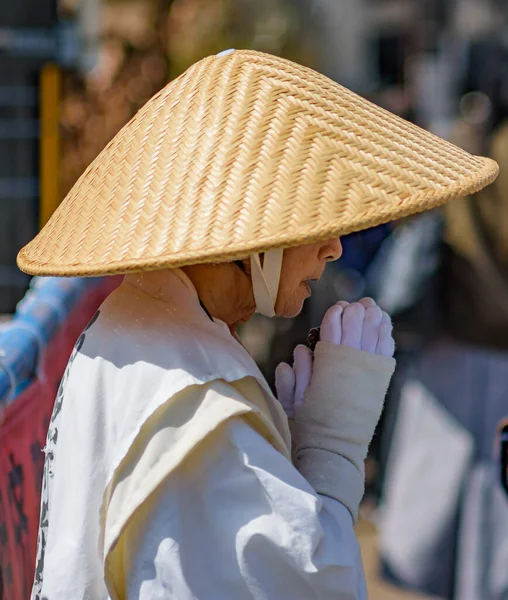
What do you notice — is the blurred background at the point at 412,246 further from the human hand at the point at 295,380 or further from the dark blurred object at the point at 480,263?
the human hand at the point at 295,380

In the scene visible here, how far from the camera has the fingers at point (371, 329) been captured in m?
1.55

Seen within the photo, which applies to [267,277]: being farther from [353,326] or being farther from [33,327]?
[33,327]

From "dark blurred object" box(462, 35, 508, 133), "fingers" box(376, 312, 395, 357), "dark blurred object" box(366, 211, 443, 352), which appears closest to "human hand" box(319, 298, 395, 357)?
"fingers" box(376, 312, 395, 357)

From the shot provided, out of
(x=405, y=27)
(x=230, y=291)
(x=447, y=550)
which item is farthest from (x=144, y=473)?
(x=405, y=27)

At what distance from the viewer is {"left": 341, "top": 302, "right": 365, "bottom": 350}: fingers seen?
5.06ft

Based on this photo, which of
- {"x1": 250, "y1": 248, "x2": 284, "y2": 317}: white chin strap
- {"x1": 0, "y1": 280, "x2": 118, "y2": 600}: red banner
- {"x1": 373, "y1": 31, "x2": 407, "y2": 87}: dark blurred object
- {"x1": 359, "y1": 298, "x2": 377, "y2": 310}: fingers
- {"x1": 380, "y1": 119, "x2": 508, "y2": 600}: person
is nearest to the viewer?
{"x1": 250, "y1": 248, "x2": 284, "y2": 317}: white chin strap

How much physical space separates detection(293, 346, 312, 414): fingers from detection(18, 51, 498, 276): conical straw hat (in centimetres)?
35

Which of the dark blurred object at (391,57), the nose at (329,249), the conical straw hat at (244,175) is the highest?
the conical straw hat at (244,175)

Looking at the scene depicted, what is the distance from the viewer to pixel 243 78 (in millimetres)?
1488

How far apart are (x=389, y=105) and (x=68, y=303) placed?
12.0ft

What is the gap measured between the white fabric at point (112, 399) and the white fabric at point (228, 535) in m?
0.06

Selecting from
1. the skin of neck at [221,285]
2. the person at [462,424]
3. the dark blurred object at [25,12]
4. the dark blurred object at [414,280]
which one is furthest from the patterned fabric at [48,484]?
the dark blurred object at [25,12]

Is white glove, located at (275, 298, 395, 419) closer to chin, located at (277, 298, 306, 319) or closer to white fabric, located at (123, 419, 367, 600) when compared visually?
chin, located at (277, 298, 306, 319)

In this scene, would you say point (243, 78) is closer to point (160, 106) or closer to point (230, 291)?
point (160, 106)
